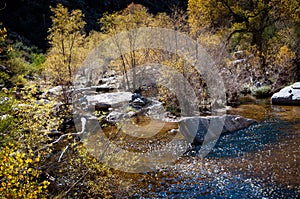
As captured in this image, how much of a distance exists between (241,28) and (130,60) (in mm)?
13077

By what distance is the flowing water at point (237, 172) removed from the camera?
260 inches

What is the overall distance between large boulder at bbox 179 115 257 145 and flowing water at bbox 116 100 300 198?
1.55 feet

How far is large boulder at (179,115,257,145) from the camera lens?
10.4m

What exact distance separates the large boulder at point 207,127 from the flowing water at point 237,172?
0.47 metres

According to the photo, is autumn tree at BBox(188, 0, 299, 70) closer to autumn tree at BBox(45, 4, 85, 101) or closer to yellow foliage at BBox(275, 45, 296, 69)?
yellow foliage at BBox(275, 45, 296, 69)

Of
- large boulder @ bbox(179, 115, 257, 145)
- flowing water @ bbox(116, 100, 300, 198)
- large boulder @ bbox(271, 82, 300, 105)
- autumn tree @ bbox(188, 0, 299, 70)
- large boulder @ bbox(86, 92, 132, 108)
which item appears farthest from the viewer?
autumn tree @ bbox(188, 0, 299, 70)

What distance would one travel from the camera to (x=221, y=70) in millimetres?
15430

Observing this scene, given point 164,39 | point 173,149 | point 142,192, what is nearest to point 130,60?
point 164,39

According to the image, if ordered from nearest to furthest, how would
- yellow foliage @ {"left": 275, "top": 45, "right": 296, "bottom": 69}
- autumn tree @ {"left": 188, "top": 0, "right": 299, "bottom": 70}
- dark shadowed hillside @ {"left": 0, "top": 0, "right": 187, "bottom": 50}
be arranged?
yellow foliage @ {"left": 275, "top": 45, "right": 296, "bottom": 69}
autumn tree @ {"left": 188, "top": 0, "right": 299, "bottom": 70}
dark shadowed hillside @ {"left": 0, "top": 0, "right": 187, "bottom": 50}

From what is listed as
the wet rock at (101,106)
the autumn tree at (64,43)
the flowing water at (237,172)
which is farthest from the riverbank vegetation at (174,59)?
the wet rock at (101,106)

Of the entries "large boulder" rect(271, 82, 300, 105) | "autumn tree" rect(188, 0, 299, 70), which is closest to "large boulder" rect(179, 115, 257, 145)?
"large boulder" rect(271, 82, 300, 105)

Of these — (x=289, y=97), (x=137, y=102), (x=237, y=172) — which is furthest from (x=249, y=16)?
(x=237, y=172)

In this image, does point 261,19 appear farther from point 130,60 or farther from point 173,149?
point 173,149

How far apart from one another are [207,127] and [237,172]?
3.38 metres
